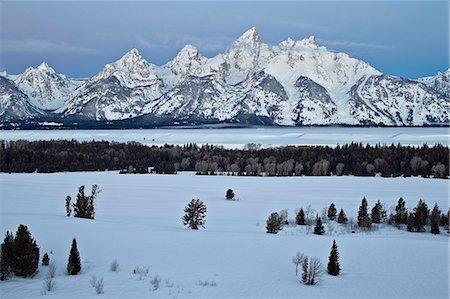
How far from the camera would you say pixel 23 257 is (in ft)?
50.3

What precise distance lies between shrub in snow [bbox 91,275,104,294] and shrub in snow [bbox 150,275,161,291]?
1.40m

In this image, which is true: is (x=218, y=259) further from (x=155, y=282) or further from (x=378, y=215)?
(x=378, y=215)

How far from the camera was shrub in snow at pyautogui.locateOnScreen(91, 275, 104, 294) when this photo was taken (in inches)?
550

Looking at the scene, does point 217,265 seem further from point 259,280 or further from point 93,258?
point 93,258

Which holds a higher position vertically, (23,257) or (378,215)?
(378,215)

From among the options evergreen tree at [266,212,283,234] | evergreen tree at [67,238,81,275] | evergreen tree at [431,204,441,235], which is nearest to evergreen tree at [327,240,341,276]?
evergreen tree at [67,238,81,275]

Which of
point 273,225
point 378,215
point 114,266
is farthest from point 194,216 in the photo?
point 114,266

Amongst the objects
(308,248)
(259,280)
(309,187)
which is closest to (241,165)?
(309,187)

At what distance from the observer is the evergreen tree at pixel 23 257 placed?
15328 millimetres

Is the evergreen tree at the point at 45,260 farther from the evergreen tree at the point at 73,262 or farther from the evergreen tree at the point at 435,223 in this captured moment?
the evergreen tree at the point at 435,223

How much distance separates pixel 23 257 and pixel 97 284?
2609 mm

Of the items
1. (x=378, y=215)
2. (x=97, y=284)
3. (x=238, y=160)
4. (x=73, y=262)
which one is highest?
(x=238, y=160)

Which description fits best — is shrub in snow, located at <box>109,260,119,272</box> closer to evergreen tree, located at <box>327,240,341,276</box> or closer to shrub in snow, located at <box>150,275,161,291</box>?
shrub in snow, located at <box>150,275,161,291</box>

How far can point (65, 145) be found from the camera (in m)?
110
